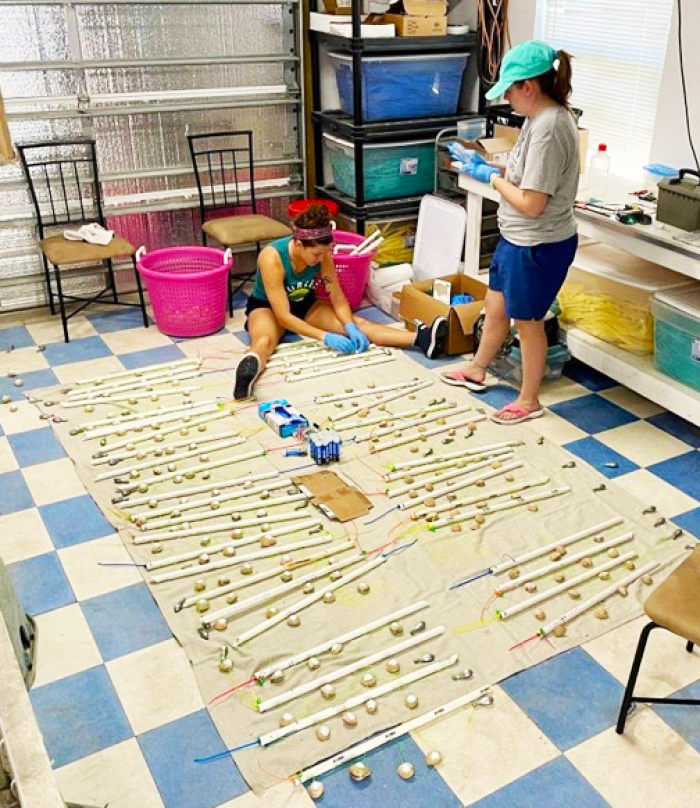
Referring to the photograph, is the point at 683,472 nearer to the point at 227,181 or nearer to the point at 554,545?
the point at 554,545

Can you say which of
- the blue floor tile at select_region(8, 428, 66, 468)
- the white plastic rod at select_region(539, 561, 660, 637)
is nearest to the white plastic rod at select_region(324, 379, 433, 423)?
the blue floor tile at select_region(8, 428, 66, 468)

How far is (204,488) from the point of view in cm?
319

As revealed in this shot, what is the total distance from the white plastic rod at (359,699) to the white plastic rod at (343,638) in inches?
7.3

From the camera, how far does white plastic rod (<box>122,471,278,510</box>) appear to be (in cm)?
313

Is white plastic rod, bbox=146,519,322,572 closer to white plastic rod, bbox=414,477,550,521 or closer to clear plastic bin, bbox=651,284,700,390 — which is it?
white plastic rod, bbox=414,477,550,521

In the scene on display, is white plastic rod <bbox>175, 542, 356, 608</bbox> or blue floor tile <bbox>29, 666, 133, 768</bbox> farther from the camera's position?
white plastic rod <bbox>175, 542, 356, 608</bbox>

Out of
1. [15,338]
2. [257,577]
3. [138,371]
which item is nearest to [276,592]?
[257,577]

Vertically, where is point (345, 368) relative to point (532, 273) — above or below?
below

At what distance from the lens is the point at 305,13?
5.12 metres

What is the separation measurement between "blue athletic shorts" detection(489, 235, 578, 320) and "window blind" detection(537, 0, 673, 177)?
1162mm

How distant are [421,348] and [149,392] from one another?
4.62 feet

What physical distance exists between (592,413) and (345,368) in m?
1.20

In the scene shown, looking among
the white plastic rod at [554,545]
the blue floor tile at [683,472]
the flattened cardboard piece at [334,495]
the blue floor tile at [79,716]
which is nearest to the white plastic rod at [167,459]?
the flattened cardboard piece at [334,495]

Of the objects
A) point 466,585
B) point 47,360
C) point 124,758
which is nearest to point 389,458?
point 466,585
